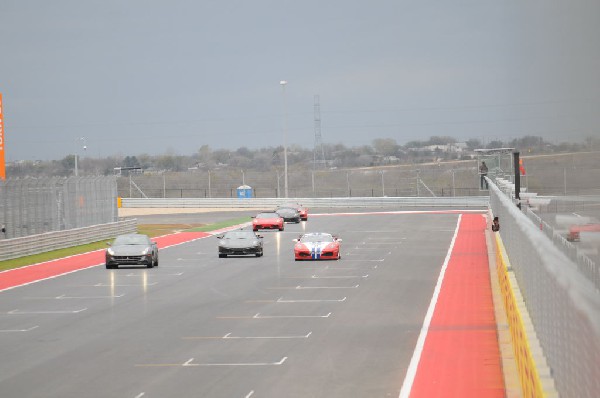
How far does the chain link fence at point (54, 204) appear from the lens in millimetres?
43375

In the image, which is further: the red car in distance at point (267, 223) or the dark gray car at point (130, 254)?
the red car in distance at point (267, 223)

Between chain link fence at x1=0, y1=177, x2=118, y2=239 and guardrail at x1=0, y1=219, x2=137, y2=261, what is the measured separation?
0.46 metres

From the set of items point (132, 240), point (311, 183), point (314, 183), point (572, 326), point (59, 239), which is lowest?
point (59, 239)

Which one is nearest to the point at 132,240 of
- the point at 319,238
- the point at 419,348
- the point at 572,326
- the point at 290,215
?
the point at 319,238

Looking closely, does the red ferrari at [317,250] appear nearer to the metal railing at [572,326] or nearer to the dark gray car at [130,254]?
the dark gray car at [130,254]

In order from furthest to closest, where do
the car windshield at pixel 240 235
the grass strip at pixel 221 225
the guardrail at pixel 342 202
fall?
the guardrail at pixel 342 202 < the grass strip at pixel 221 225 < the car windshield at pixel 240 235

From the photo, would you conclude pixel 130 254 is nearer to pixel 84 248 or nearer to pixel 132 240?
pixel 132 240

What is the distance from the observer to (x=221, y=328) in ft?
73.0

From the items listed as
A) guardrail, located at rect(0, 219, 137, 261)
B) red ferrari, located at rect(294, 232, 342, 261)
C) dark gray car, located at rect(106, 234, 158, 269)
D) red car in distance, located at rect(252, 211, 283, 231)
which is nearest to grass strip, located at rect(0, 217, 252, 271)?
guardrail, located at rect(0, 219, 137, 261)

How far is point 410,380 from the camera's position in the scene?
52.2 feet

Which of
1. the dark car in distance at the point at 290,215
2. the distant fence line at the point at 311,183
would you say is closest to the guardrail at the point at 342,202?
the distant fence line at the point at 311,183

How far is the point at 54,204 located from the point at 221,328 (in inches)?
1095

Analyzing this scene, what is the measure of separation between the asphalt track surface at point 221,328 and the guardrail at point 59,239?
5071mm

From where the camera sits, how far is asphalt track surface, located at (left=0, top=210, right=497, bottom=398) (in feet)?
52.3
